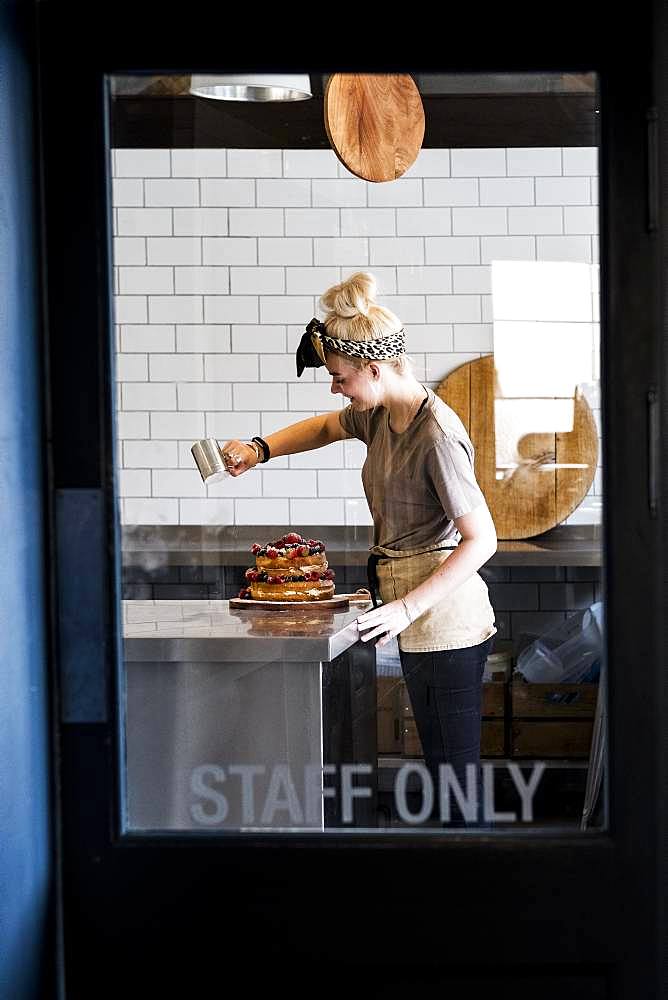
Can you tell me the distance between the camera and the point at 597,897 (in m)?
1.51

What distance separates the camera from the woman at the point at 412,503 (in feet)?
6.20

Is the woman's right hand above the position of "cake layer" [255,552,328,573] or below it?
above

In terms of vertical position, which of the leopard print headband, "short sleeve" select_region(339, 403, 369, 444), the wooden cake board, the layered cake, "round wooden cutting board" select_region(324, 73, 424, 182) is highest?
"round wooden cutting board" select_region(324, 73, 424, 182)

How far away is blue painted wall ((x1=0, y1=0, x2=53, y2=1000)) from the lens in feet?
4.79

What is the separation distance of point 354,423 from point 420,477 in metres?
0.15

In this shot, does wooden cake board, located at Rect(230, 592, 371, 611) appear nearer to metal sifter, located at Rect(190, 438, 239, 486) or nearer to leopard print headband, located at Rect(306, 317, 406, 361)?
metal sifter, located at Rect(190, 438, 239, 486)

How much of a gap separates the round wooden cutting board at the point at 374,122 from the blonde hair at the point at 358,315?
0.17m

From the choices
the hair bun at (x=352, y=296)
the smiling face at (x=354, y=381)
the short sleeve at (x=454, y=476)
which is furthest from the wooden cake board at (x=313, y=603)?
the hair bun at (x=352, y=296)

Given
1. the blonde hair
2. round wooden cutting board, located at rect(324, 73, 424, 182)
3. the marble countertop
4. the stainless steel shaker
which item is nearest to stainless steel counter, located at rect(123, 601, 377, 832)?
the marble countertop

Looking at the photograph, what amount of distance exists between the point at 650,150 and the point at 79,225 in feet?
2.34

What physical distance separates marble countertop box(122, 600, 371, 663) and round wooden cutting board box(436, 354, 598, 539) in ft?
0.95

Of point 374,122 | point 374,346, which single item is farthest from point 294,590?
point 374,122

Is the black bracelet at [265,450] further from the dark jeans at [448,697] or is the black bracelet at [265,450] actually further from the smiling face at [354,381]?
the dark jeans at [448,697]

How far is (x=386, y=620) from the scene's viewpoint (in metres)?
1.96
